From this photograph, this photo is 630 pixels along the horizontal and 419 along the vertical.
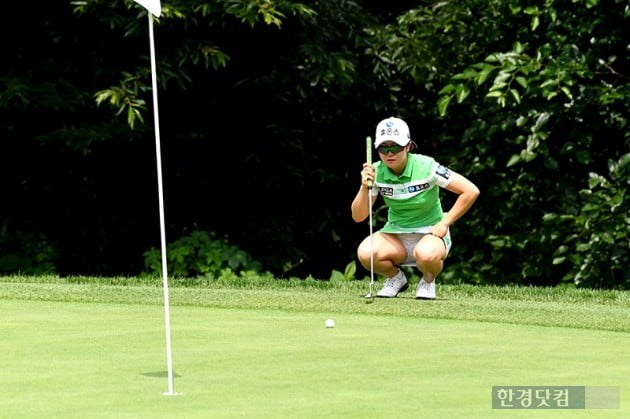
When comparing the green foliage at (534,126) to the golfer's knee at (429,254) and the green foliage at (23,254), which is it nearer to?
the golfer's knee at (429,254)

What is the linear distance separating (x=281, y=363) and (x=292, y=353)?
335 millimetres

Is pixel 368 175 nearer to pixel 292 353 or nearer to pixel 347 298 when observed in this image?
pixel 347 298

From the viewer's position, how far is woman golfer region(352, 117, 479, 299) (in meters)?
9.45

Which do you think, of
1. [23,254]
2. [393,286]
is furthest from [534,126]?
[23,254]

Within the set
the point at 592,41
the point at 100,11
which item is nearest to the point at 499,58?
the point at 592,41

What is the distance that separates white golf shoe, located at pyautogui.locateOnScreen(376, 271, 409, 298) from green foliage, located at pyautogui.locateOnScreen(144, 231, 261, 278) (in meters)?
4.76

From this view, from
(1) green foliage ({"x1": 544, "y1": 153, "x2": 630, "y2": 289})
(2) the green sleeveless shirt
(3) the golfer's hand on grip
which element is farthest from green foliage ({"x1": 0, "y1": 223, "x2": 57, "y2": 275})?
(3) the golfer's hand on grip

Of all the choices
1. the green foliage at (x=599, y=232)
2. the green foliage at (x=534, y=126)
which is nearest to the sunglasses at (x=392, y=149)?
the green foliage at (x=534, y=126)

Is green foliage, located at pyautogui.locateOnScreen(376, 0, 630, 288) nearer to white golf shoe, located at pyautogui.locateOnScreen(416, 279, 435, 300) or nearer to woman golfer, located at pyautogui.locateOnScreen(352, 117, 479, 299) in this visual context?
woman golfer, located at pyautogui.locateOnScreen(352, 117, 479, 299)

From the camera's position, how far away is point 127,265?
16.2m

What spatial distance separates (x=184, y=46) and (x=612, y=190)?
4.37m

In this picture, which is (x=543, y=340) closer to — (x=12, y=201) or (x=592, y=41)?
(x=592, y=41)

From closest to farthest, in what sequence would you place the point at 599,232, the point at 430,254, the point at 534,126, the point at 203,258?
the point at 430,254, the point at 599,232, the point at 534,126, the point at 203,258

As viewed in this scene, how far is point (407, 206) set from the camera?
31.9ft
